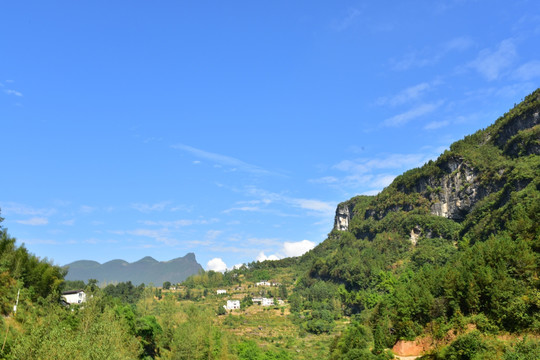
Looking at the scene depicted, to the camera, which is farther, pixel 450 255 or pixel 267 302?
pixel 267 302

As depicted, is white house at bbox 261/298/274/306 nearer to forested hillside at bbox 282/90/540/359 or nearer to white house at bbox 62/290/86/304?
forested hillside at bbox 282/90/540/359

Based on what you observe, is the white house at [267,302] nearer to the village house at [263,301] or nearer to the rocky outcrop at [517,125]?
the village house at [263,301]

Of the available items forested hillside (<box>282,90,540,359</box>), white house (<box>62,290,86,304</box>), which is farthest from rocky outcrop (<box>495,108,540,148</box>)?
white house (<box>62,290,86,304</box>)

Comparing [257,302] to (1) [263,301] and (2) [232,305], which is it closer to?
(1) [263,301]

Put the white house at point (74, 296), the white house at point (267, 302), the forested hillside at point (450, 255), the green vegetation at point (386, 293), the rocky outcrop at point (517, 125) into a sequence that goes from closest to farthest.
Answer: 1. the green vegetation at point (386, 293)
2. the forested hillside at point (450, 255)
3. the white house at point (74, 296)
4. the rocky outcrop at point (517, 125)
5. the white house at point (267, 302)

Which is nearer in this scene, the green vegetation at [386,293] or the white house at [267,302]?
the green vegetation at [386,293]

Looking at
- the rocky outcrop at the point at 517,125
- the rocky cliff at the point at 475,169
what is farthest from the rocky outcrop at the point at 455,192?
the rocky outcrop at the point at 517,125

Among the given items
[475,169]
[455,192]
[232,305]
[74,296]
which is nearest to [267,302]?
[232,305]

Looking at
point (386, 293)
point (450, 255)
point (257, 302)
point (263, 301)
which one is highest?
point (450, 255)

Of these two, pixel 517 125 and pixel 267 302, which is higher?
pixel 517 125

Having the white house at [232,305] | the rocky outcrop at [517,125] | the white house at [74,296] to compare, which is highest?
the rocky outcrop at [517,125]

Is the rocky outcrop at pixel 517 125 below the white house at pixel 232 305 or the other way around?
the other way around

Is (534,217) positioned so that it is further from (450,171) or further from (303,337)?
(450,171)

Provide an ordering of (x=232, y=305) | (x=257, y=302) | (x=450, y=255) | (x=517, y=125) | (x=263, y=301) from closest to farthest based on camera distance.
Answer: (x=450, y=255) → (x=517, y=125) → (x=232, y=305) → (x=263, y=301) → (x=257, y=302)
